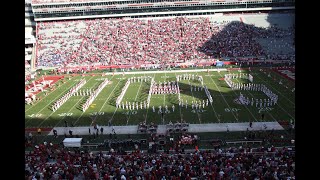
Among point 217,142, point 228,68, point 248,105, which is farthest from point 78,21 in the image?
point 217,142

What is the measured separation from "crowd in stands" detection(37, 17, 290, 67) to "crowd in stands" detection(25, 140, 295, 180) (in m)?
32.4

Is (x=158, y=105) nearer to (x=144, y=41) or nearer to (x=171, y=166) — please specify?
(x=171, y=166)

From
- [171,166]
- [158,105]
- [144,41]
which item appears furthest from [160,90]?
[144,41]

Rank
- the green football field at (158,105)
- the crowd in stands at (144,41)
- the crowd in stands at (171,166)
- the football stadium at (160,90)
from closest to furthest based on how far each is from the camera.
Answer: the crowd in stands at (171,166) < the football stadium at (160,90) < the green football field at (158,105) < the crowd in stands at (144,41)

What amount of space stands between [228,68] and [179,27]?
1756 centimetres

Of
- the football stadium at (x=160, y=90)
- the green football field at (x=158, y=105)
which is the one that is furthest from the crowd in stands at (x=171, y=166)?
the green football field at (x=158, y=105)

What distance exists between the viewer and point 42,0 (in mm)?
60719

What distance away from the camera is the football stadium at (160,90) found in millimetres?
14203

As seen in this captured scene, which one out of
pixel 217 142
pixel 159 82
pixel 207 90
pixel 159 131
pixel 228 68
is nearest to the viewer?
pixel 217 142

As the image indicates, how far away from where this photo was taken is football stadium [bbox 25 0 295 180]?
14203 millimetres

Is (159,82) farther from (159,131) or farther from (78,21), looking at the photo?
(78,21)

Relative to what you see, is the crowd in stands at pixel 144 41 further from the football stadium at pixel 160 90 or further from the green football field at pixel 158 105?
the green football field at pixel 158 105

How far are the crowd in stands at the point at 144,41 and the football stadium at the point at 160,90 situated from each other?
184mm
